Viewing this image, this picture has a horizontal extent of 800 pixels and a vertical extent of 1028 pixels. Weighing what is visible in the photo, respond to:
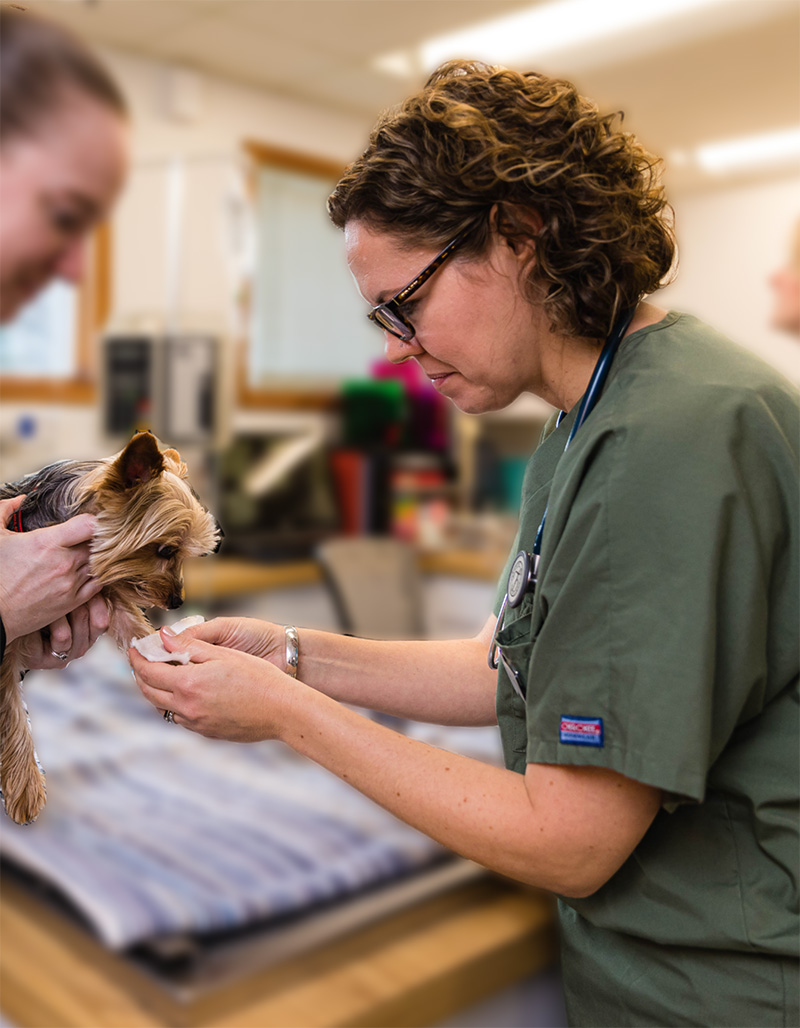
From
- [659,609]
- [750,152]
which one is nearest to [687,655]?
[659,609]

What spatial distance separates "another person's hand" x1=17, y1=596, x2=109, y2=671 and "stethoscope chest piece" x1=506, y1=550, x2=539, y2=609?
0.42m

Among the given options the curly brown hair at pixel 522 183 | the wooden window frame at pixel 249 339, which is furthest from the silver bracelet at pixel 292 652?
the wooden window frame at pixel 249 339

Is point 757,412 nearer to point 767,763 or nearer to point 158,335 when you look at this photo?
point 767,763

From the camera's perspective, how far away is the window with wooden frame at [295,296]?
14.9 feet

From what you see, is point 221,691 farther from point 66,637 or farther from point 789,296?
point 789,296

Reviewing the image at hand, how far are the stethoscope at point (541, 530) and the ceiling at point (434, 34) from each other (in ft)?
7.57

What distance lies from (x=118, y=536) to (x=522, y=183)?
0.51 meters

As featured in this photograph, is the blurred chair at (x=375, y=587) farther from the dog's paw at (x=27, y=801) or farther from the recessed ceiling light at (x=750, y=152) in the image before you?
the recessed ceiling light at (x=750, y=152)

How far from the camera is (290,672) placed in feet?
3.62

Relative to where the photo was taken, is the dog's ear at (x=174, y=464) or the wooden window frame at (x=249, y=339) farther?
the wooden window frame at (x=249, y=339)

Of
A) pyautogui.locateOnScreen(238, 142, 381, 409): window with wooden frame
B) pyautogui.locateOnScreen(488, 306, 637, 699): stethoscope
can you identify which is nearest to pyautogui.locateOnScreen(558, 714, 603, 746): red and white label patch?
pyautogui.locateOnScreen(488, 306, 637, 699): stethoscope

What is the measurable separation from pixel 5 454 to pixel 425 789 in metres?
2.32

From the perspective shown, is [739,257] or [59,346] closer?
[59,346]

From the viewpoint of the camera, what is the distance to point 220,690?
36.1 inches
